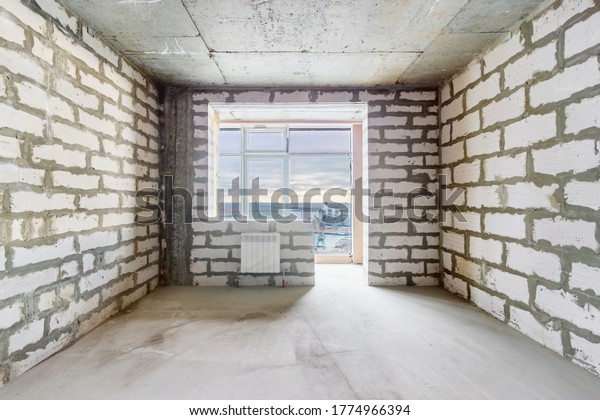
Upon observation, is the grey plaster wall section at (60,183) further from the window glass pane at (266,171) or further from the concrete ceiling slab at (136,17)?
the window glass pane at (266,171)

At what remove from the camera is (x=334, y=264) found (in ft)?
14.5

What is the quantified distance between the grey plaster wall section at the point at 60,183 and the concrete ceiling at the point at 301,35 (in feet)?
1.04

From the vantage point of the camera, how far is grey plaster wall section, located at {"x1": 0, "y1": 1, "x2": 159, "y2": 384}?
153 cm

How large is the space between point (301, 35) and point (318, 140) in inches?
118

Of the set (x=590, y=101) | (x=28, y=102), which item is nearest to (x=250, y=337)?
(x=28, y=102)

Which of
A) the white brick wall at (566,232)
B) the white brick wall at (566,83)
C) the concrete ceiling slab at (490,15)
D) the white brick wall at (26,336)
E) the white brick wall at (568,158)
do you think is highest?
the concrete ceiling slab at (490,15)

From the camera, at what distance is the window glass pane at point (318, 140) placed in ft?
16.3

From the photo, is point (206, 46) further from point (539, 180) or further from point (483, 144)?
point (539, 180)

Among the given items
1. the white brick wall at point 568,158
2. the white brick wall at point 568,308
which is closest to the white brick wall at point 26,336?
the white brick wall at point 568,308

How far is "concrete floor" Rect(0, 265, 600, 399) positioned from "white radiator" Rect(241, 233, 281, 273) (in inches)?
22.6

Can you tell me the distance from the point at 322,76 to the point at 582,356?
114 inches

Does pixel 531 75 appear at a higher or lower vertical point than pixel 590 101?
higher

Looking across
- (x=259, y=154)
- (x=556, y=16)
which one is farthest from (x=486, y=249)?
(x=259, y=154)
